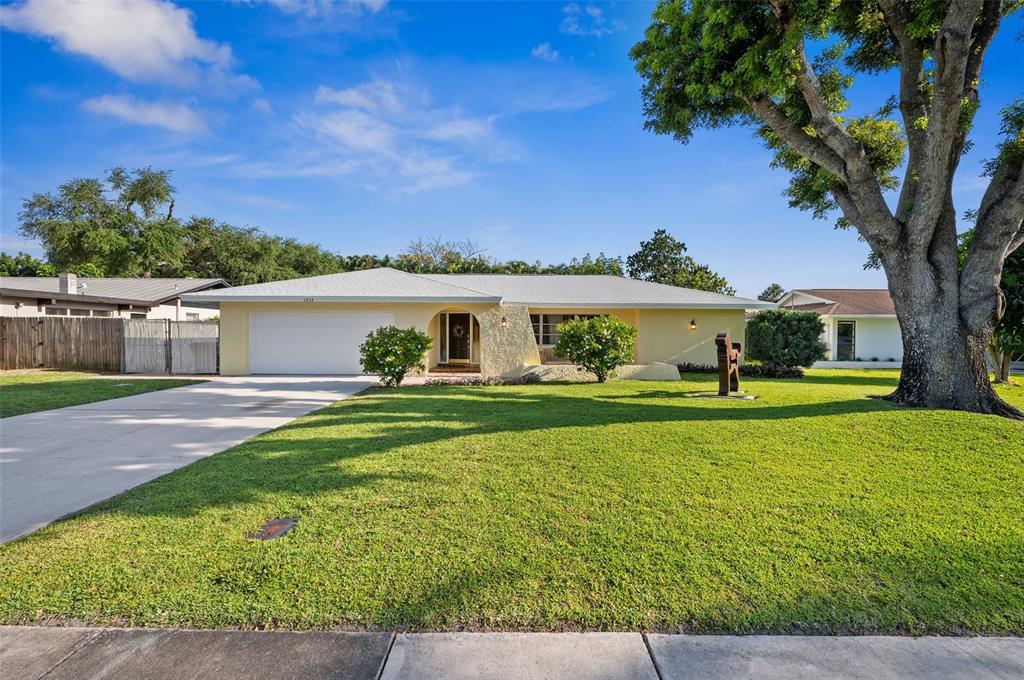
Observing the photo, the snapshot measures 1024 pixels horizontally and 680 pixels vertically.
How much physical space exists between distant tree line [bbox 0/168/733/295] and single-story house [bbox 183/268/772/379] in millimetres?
18534

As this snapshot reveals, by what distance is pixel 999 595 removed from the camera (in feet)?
9.11

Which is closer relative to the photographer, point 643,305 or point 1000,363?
point 1000,363

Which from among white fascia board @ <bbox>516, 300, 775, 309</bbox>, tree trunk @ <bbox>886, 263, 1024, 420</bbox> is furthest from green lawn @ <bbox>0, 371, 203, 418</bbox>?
tree trunk @ <bbox>886, 263, 1024, 420</bbox>

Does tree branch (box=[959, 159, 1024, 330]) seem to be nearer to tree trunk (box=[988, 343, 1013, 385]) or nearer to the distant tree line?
tree trunk (box=[988, 343, 1013, 385])

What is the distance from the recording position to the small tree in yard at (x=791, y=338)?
16.4 meters

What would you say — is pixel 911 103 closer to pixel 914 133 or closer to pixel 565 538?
pixel 914 133

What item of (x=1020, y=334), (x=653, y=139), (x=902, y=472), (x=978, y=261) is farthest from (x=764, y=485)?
(x=1020, y=334)

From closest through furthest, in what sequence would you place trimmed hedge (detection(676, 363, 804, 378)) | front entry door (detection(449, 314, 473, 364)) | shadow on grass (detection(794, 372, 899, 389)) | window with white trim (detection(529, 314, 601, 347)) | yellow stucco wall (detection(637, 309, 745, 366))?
shadow on grass (detection(794, 372, 899, 389)) < trimmed hedge (detection(676, 363, 804, 378)) < yellow stucco wall (detection(637, 309, 745, 366)) < window with white trim (detection(529, 314, 601, 347)) < front entry door (detection(449, 314, 473, 364))

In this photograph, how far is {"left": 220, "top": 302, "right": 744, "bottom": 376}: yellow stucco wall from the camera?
547 inches

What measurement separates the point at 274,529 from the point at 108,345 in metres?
16.9

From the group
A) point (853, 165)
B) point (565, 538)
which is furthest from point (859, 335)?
point (565, 538)

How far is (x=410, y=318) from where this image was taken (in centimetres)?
1485

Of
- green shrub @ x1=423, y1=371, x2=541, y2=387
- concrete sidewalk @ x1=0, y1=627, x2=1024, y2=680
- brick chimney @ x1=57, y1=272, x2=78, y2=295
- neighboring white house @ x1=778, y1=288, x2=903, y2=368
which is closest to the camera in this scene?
concrete sidewalk @ x1=0, y1=627, x2=1024, y2=680

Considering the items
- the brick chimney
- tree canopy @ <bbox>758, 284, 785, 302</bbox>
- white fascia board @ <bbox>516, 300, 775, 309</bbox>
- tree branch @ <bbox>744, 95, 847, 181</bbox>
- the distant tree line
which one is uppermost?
the distant tree line
